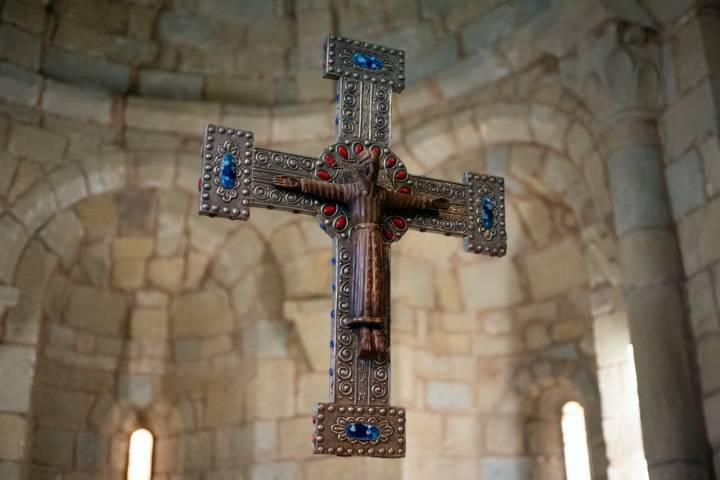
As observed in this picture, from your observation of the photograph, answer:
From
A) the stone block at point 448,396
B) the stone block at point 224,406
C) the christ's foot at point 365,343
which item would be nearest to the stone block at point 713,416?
the christ's foot at point 365,343

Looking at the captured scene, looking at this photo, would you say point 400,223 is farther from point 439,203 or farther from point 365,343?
point 365,343

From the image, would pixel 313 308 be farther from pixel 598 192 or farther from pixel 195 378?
pixel 598 192

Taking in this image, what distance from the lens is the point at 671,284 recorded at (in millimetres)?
4152

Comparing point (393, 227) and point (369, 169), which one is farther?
point (393, 227)

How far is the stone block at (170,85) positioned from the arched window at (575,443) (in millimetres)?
3117

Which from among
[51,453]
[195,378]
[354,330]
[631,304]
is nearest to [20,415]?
[51,453]

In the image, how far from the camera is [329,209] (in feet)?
11.2

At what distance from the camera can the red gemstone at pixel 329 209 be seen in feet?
11.2

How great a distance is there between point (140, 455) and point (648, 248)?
3.68 m

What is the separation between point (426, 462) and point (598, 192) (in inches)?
77.0

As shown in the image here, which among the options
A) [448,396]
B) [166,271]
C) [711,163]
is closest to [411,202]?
[711,163]

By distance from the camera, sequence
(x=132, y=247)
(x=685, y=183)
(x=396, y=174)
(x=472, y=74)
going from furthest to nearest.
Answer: (x=132, y=247)
(x=472, y=74)
(x=685, y=183)
(x=396, y=174)

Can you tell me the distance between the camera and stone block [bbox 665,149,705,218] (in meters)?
4.13

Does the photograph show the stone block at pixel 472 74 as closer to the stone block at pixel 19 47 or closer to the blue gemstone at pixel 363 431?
the stone block at pixel 19 47
